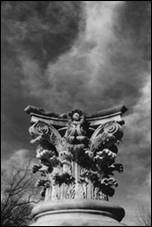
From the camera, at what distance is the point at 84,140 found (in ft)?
21.0

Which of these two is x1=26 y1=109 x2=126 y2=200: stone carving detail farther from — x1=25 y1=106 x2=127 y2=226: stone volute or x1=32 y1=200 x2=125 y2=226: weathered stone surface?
x1=32 y1=200 x2=125 y2=226: weathered stone surface

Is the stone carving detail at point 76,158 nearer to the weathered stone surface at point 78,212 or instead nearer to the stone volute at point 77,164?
the stone volute at point 77,164

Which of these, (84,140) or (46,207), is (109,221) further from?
(84,140)

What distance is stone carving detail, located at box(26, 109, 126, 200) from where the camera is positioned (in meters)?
5.99

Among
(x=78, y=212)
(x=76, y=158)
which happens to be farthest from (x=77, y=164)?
(x=78, y=212)

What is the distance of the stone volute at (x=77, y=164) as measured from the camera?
541cm

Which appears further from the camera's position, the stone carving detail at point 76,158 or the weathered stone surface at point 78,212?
the stone carving detail at point 76,158

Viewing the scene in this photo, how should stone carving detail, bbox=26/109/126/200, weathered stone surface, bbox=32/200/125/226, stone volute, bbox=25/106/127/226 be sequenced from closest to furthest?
weathered stone surface, bbox=32/200/125/226
stone volute, bbox=25/106/127/226
stone carving detail, bbox=26/109/126/200

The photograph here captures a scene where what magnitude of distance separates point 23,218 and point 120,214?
23.2 meters

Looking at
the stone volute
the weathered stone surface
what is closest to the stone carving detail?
the stone volute

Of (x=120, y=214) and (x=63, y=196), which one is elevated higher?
(x=63, y=196)

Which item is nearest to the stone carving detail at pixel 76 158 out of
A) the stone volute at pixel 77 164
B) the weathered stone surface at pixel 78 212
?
the stone volute at pixel 77 164

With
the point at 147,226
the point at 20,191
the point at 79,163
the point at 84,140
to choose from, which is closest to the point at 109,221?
the point at 79,163

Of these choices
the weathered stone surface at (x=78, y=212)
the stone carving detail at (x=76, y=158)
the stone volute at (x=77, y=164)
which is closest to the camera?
the weathered stone surface at (x=78, y=212)
